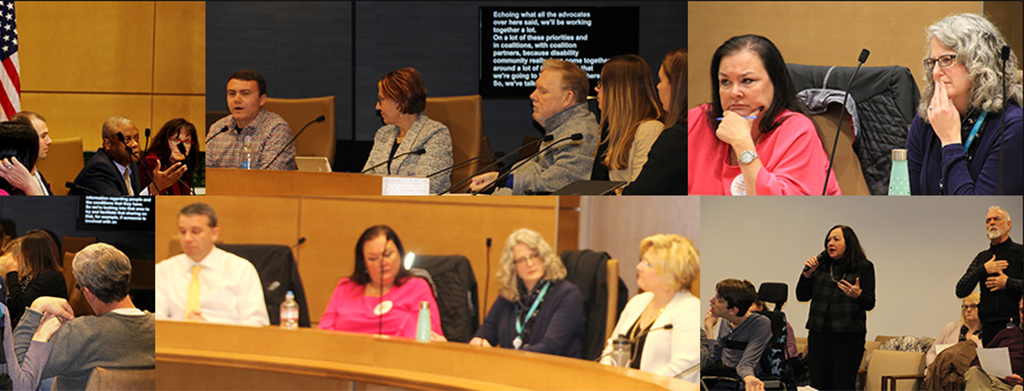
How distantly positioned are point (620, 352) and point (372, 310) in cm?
68

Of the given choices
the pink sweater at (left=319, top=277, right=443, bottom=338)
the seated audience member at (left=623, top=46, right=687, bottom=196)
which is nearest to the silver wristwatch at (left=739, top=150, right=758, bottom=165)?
the seated audience member at (left=623, top=46, right=687, bottom=196)

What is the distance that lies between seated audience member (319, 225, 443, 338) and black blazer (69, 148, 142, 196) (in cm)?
207

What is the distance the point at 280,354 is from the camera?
2.56 m

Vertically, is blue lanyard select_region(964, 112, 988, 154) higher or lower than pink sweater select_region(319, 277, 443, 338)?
higher

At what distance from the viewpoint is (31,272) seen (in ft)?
8.58

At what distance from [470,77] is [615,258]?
280 centimetres

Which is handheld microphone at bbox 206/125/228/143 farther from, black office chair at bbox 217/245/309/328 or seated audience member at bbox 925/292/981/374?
seated audience member at bbox 925/292/981/374

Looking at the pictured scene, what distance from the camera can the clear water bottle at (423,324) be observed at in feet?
8.27

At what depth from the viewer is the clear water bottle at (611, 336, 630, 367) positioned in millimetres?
2379

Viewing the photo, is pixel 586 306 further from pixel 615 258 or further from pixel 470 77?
pixel 470 77

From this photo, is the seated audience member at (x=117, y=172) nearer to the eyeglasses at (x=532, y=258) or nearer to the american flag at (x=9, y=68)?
the american flag at (x=9, y=68)

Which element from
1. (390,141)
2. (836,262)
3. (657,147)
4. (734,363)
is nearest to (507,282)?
(734,363)

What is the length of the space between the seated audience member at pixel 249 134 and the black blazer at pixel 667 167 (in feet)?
6.46

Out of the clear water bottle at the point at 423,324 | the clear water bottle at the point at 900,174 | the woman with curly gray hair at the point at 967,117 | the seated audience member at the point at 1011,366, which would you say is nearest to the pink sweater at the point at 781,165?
the clear water bottle at the point at 900,174
